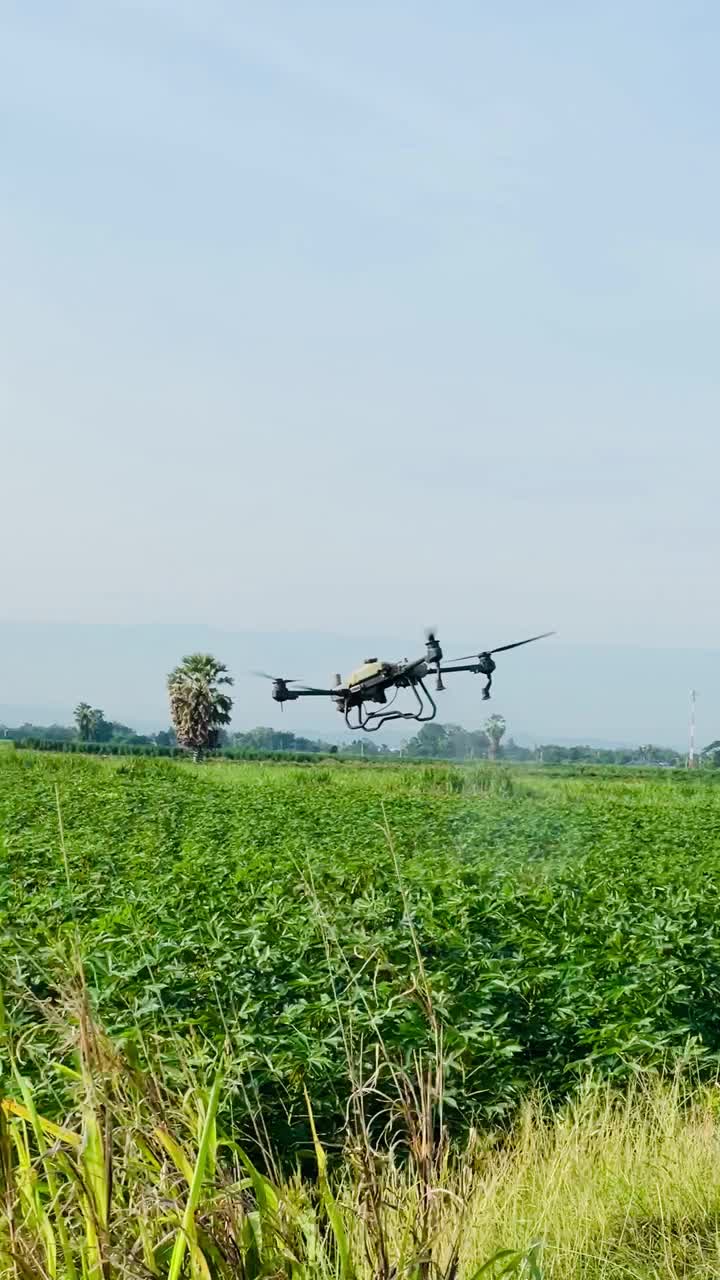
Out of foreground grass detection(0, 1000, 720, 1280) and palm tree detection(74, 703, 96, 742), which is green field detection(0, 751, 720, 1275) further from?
palm tree detection(74, 703, 96, 742)

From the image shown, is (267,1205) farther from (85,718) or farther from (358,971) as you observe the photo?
(85,718)

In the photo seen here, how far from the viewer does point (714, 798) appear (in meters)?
35.8

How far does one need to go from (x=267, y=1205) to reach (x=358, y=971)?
4.14 feet

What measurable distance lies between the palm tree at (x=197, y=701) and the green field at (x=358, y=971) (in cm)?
6451

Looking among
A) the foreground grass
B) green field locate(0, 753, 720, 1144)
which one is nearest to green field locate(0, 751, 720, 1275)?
green field locate(0, 753, 720, 1144)

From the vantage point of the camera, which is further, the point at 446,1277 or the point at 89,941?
the point at 89,941

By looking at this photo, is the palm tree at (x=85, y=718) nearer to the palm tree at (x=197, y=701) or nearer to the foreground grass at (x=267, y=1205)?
the palm tree at (x=197, y=701)

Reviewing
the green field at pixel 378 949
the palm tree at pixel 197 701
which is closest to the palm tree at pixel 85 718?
the palm tree at pixel 197 701

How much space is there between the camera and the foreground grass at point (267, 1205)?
338 centimetres

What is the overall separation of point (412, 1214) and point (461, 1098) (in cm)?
317

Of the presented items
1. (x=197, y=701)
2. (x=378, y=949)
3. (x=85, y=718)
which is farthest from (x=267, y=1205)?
(x=85, y=718)

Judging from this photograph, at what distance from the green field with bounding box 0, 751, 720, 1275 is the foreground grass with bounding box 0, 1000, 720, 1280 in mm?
133

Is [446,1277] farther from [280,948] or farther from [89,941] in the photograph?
[89,941]

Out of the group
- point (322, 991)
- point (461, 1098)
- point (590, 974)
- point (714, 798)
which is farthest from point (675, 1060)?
point (714, 798)
